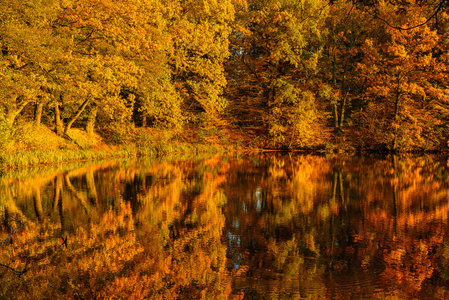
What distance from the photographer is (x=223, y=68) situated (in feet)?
119

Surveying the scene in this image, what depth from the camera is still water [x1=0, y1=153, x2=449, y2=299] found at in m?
6.35

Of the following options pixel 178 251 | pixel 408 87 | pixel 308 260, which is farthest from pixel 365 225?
pixel 408 87

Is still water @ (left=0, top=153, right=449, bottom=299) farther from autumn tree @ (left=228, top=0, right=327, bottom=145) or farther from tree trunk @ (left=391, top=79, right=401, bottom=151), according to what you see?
autumn tree @ (left=228, top=0, right=327, bottom=145)

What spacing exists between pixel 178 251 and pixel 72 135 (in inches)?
915

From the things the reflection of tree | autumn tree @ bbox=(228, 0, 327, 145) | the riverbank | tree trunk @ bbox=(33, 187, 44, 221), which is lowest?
the reflection of tree

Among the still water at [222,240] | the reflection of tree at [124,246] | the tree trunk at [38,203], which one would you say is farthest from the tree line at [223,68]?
the reflection of tree at [124,246]

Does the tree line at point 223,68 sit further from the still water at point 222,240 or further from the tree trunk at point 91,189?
the still water at point 222,240

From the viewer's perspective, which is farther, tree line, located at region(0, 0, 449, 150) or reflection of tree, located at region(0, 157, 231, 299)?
tree line, located at region(0, 0, 449, 150)

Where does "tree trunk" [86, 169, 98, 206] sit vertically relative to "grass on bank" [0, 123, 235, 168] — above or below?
below

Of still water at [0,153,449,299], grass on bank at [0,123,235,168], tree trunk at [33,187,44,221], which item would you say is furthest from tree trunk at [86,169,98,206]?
grass on bank at [0,123,235,168]

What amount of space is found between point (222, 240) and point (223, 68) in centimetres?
2891

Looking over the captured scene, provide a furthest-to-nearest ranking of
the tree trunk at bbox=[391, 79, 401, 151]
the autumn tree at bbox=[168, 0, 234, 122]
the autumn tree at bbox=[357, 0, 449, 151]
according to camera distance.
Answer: the tree trunk at bbox=[391, 79, 401, 151]
the autumn tree at bbox=[357, 0, 449, 151]
the autumn tree at bbox=[168, 0, 234, 122]

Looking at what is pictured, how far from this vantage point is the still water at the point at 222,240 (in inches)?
250

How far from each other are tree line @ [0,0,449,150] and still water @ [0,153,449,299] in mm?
8596
